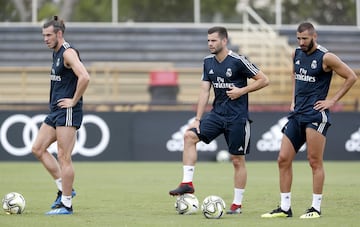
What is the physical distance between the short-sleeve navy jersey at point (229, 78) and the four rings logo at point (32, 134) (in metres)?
10.8

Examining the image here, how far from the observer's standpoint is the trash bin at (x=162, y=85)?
1026 inches

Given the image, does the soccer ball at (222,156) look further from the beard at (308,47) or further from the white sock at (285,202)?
the beard at (308,47)

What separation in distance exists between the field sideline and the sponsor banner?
531mm

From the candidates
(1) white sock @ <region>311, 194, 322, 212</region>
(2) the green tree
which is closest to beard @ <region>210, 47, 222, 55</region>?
(1) white sock @ <region>311, 194, 322, 212</region>

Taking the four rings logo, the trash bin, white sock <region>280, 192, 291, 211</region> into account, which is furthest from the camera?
the trash bin

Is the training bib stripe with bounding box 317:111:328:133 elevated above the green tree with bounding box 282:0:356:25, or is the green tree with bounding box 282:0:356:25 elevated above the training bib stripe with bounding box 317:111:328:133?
the green tree with bounding box 282:0:356:25

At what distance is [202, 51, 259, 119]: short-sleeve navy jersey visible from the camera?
40.0ft

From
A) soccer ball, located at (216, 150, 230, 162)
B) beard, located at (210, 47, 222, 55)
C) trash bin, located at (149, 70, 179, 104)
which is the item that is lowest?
soccer ball, located at (216, 150, 230, 162)

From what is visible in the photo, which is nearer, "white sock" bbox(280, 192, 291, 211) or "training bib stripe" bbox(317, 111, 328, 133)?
"training bib stripe" bbox(317, 111, 328, 133)

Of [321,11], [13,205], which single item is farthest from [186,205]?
[321,11]

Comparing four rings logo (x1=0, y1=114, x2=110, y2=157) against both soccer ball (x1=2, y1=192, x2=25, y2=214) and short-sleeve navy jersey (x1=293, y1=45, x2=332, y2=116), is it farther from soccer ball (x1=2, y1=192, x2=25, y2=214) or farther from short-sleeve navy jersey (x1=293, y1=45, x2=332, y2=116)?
short-sleeve navy jersey (x1=293, y1=45, x2=332, y2=116)

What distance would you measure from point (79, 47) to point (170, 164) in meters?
8.16

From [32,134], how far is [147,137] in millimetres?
2884

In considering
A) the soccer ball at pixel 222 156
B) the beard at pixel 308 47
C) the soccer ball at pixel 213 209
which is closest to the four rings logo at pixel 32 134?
the soccer ball at pixel 222 156
